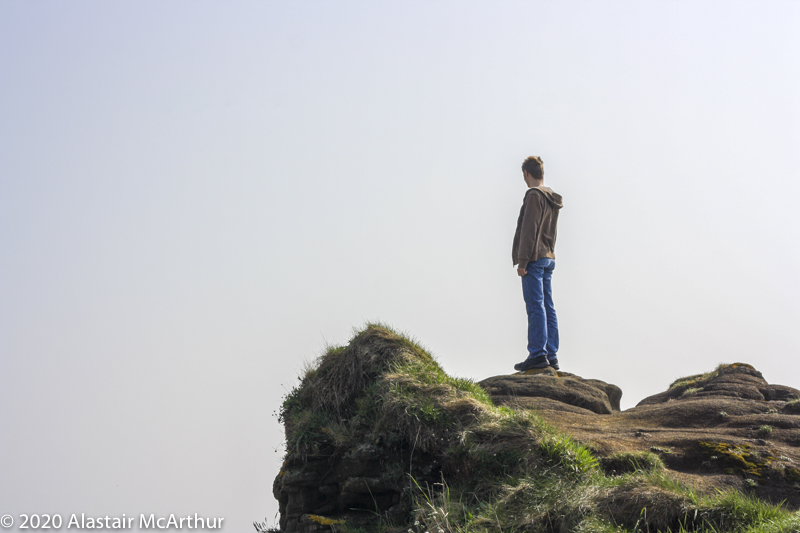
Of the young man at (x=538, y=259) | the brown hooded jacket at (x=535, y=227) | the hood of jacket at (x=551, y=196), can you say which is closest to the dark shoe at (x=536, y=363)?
the young man at (x=538, y=259)

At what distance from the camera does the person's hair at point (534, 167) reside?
10.7 meters

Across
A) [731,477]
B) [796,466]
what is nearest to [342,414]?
[731,477]

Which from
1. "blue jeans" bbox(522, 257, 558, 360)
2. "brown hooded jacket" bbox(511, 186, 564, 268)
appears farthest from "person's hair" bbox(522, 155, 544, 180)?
"blue jeans" bbox(522, 257, 558, 360)

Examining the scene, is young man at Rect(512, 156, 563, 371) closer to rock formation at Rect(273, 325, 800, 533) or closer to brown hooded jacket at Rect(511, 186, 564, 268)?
brown hooded jacket at Rect(511, 186, 564, 268)

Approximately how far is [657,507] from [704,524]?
34 centimetres

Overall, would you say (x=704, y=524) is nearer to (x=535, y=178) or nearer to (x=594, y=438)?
(x=594, y=438)

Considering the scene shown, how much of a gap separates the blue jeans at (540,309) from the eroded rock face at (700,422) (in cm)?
46

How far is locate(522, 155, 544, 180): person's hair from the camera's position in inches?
420

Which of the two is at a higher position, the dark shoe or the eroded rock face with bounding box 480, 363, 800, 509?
the dark shoe

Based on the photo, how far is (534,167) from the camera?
10680mm

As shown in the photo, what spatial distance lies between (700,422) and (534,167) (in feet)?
15.1

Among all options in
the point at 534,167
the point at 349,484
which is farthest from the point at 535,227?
the point at 349,484

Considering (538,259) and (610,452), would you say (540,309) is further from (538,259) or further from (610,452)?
(610,452)

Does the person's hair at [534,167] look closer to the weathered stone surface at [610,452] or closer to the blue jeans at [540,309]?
the blue jeans at [540,309]
